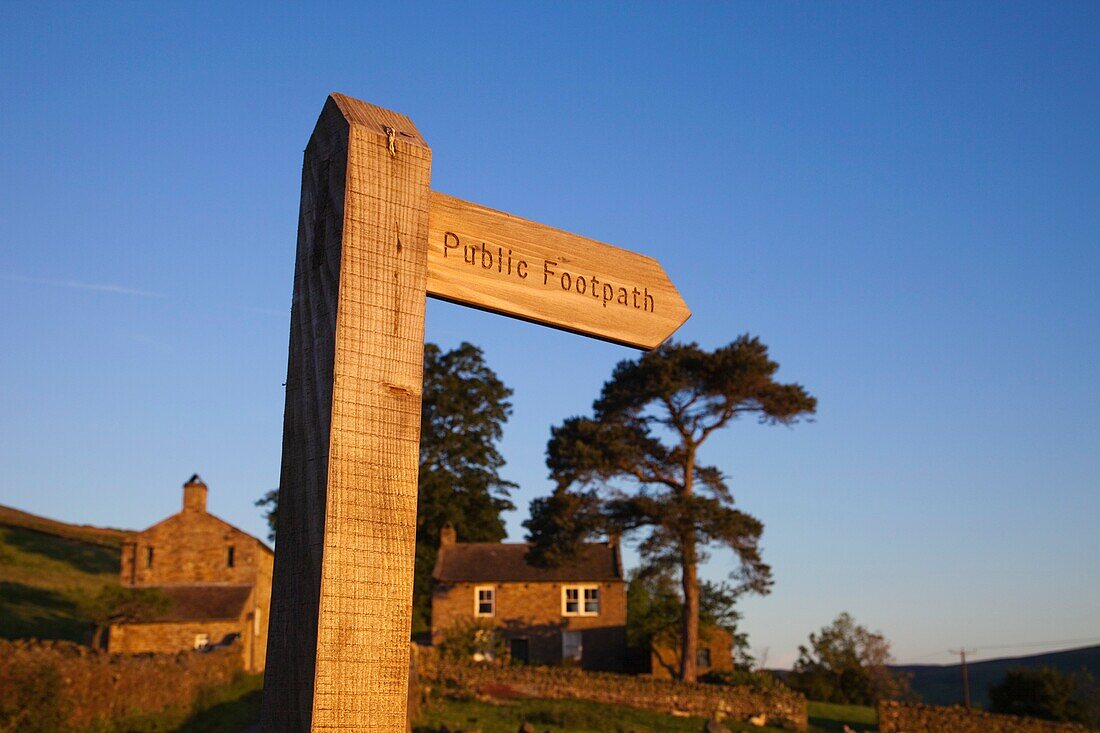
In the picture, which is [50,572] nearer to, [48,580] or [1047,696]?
[48,580]

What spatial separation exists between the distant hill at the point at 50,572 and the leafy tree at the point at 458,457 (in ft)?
32.9

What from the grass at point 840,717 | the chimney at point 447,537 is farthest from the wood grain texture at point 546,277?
the chimney at point 447,537

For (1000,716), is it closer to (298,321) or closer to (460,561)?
(460,561)

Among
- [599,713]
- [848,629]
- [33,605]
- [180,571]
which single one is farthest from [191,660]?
[848,629]

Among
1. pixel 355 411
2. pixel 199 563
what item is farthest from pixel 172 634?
pixel 355 411

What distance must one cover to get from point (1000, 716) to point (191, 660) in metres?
28.3

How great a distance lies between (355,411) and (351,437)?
58 mm

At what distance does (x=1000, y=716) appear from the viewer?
3859 centimetres

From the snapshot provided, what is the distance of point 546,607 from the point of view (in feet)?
158

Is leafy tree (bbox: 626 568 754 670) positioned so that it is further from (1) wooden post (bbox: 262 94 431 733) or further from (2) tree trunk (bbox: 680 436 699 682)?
(1) wooden post (bbox: 262 94 431 733)

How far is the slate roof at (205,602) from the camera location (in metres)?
40.0

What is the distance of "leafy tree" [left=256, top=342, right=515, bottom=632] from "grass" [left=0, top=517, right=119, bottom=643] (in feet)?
32.9

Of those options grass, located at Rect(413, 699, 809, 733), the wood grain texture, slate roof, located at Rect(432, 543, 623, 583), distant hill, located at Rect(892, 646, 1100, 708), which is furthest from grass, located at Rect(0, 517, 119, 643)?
Result: distant hill, located at Rect(892, 646, 1100, 708)

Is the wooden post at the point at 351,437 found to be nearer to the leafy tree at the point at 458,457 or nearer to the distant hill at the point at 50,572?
the distant hill at the point at 50,572
